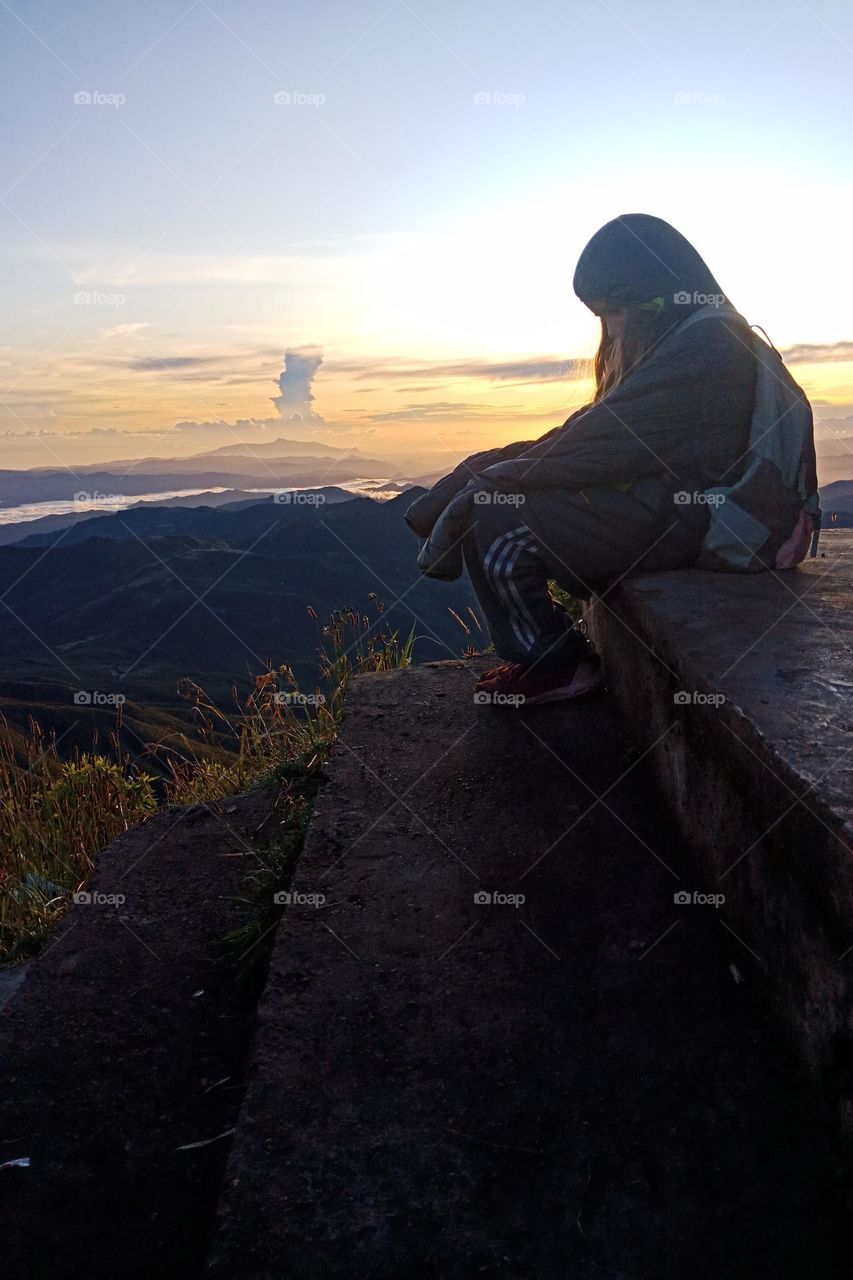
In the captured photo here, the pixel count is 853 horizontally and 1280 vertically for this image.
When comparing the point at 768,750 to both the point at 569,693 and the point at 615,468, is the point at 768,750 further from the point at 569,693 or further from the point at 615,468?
the point at 569,693

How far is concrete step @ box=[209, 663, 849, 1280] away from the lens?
167 cm

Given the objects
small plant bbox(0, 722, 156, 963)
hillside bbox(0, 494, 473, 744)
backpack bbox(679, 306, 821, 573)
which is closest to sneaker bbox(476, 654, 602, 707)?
backpack bbox(679, 306, 821, 573)

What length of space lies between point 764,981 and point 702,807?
1.64ft

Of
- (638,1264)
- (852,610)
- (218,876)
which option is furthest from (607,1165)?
(218,876)

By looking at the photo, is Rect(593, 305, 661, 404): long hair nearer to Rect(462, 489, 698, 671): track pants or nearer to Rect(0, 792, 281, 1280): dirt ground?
Rect(462, 489, 698, 671): track pants

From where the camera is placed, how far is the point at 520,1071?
2.05 meters

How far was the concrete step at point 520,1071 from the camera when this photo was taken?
1.67 meters

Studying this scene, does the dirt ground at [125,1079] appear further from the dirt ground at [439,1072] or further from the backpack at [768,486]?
the backpack at [768,486]

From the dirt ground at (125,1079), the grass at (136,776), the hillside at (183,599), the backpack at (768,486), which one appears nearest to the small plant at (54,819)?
the grass at (136,776)

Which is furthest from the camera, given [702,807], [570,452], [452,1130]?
[570,452]

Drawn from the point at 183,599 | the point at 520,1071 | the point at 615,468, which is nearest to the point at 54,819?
the point at 615,468

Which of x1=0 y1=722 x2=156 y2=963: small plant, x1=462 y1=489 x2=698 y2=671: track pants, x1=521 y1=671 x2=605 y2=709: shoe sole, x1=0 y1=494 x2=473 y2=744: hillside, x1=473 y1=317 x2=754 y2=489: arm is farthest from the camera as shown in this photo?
x1=0 y1=494 x2=473 y2=744: hillside

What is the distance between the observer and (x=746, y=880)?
2129 mm

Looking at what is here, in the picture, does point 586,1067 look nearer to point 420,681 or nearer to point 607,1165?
point 607,1165
